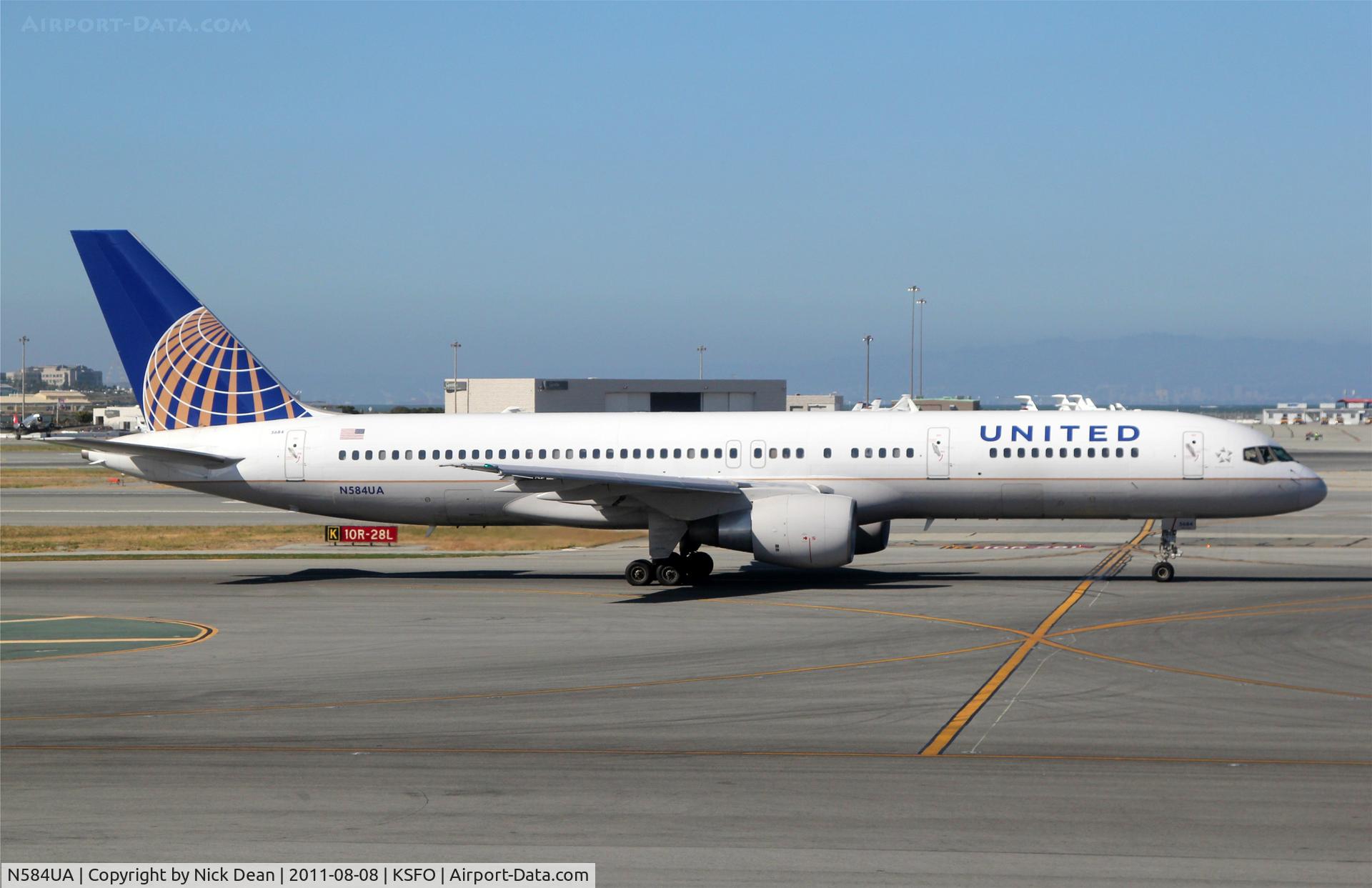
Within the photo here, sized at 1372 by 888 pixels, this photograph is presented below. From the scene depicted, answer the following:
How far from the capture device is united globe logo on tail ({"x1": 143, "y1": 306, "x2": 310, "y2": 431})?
1449 inches

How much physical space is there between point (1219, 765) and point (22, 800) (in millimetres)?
13951

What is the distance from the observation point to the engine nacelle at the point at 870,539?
34.9 meters

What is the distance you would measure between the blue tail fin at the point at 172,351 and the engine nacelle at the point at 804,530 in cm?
1478

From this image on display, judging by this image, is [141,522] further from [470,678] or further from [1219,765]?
[1219,765]

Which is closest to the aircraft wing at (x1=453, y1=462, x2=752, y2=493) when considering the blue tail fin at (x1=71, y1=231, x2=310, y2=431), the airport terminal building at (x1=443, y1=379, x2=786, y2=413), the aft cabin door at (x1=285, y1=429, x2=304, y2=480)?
the aft cabin door at (x1=285, y1=429, x2=304, y2=480)

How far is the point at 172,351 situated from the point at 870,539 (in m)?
20.8

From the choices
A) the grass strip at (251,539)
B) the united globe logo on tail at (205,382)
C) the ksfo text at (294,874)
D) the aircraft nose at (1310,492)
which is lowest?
the grass strip at (251,539)

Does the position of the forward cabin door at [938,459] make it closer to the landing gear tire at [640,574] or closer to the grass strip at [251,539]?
the landing gear tire at [640,574]

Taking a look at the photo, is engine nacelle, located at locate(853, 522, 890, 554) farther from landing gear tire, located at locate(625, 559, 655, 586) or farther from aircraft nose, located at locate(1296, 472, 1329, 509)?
aircraft nose, located at locate(1296, 472, 1329, 509)

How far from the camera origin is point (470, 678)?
21297mm

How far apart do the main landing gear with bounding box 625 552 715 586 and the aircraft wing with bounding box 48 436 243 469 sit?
11820mm

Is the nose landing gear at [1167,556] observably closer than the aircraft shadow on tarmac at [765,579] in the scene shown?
No

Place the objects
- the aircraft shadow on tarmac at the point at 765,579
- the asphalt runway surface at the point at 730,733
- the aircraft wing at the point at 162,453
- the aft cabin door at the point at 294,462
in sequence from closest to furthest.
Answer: the asphalt runway surface at the point at 730,733 → the aircraft shadow on tarmac at the point at 765,579 → the aircraft wing at the point at 162,453 → the aft cabin door at the point at 294,462

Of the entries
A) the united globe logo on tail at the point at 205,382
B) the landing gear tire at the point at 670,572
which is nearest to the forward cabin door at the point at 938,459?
the landing gear tire at the point at 670,572
